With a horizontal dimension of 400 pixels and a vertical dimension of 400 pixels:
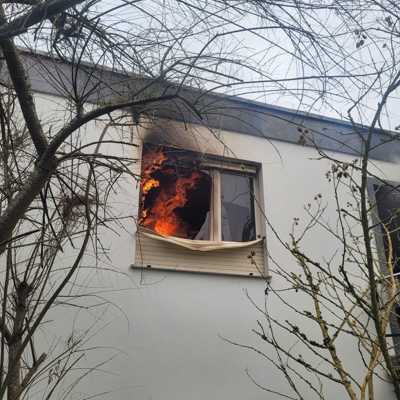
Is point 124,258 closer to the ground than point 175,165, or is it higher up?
closer to the ground

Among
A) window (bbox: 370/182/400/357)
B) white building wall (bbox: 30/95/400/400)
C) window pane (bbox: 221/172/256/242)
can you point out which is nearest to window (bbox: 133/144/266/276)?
window pane (bbox: 221/172/256/242)

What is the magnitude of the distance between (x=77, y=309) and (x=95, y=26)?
2750 mm

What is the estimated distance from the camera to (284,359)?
4637 mm

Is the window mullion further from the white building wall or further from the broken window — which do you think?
the white building wall

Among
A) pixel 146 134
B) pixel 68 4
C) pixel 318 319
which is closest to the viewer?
pixel 68 4

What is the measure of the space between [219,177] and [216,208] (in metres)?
0.50

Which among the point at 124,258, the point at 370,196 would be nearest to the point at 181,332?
the point at 124,258

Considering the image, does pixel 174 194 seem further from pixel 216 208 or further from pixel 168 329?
pixel 168 329

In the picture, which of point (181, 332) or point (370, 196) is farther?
point (370, 196)

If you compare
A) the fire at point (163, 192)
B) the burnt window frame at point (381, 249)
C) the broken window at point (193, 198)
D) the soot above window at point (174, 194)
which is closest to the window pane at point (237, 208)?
the broken window at point (193, 198)

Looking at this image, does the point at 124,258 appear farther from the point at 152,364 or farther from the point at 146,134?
the point at 146,134

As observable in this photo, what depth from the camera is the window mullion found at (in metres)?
5.34

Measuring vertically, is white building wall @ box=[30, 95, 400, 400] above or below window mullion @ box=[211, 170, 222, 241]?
below

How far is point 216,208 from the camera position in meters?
5.51
